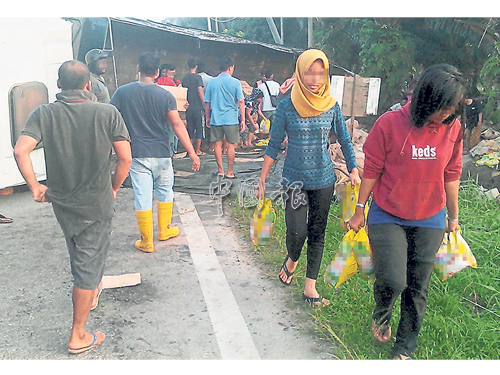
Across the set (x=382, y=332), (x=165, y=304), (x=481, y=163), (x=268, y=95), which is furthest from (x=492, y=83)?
(x=165, y=304)

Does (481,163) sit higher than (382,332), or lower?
higher

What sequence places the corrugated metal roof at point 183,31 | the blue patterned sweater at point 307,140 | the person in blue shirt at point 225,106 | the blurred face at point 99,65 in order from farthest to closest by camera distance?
the corrugated metal roof at point 183,31, the person in blue shirt at point 225,106, the blurred face at point 99,65, the blue patterned sweater at point 307,140

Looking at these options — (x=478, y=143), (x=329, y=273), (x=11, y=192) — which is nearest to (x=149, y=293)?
(x=329, y=273)

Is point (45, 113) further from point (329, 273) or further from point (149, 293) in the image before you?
point (329, 273)

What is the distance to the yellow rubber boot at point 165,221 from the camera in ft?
16.0

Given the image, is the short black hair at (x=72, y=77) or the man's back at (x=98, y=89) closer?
the short black hair at (x=72, y=77)

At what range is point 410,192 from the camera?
276cm

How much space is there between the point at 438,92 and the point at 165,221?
126 inches

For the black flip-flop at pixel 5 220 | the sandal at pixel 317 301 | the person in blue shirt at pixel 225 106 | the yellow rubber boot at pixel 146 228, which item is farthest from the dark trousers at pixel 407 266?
the person in blue shirt at pixel 225 106

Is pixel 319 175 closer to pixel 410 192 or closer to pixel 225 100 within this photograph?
pixel 410 192

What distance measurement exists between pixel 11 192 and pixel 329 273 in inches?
206

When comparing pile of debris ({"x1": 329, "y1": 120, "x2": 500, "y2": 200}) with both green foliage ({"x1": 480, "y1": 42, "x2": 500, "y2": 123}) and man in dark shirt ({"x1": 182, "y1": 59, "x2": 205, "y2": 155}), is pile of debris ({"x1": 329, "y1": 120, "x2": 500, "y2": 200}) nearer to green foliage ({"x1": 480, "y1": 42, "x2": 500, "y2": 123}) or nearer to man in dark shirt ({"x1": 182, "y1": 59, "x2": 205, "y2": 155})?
green foliage ({"x1": 480, "y1": 42, "x2": 500, "y2": 123})

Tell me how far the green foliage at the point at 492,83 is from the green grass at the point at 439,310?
10.0 feet

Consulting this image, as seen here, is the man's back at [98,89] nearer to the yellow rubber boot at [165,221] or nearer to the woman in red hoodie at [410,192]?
the yellow rubber boot at [165,221]
